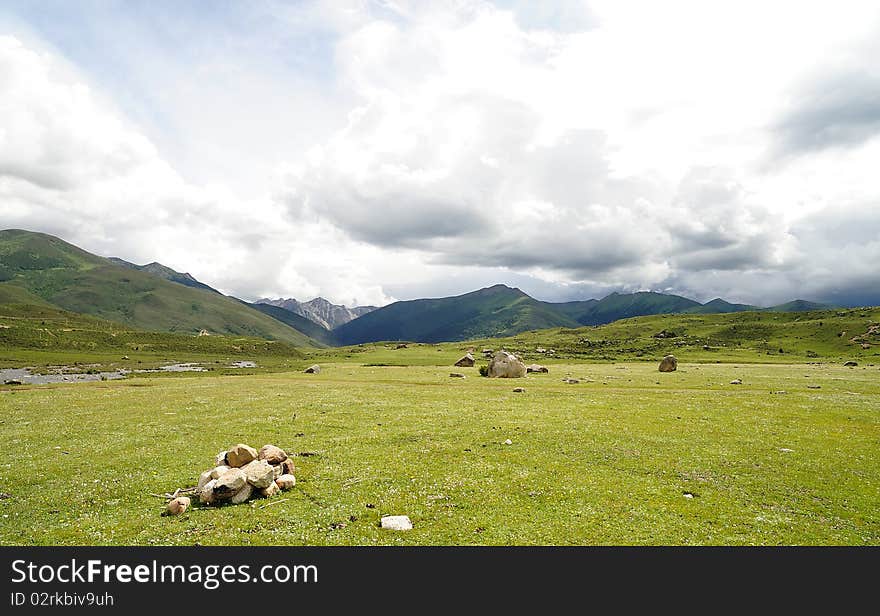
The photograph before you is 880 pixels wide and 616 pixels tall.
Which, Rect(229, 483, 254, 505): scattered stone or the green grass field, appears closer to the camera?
the green grass field

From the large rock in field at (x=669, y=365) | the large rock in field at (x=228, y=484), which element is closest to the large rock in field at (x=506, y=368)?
the large rock in field at (x=669, y=365)

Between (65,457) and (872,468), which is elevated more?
(65,457)

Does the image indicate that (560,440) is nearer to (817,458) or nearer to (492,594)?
(817,458)

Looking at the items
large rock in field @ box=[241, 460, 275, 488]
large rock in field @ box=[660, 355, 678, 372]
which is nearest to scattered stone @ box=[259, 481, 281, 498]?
large rock in field @ box=[241, 460, 275, 488]

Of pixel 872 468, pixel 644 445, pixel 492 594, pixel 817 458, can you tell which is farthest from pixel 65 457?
pixel 872 468

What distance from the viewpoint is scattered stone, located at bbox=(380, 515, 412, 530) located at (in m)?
16.2

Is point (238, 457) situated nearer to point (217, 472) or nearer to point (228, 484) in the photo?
point (217, 472)

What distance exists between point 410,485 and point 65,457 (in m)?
22.3

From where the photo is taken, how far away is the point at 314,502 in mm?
18969

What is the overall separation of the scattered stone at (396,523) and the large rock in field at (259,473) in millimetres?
6535

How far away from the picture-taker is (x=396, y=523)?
53.6 ft

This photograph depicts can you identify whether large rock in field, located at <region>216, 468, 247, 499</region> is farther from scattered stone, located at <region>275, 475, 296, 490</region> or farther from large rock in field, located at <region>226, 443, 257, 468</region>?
scattered stone, located at <region>275, 475, 296, 490</region>

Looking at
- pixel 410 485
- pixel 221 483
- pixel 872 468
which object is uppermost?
pixel 221 483

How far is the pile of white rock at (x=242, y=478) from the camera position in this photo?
1875 centimetres
